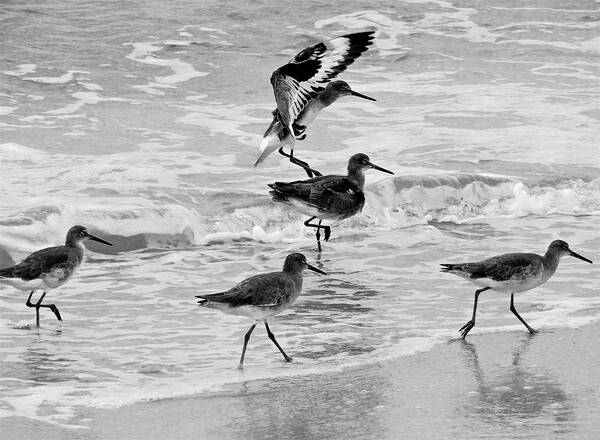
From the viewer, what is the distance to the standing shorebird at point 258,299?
7.42m

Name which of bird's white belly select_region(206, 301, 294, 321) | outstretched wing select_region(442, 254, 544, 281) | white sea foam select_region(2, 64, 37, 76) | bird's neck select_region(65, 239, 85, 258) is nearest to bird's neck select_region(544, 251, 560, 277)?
outstretched wing select_region(442, 254, 544, 281)

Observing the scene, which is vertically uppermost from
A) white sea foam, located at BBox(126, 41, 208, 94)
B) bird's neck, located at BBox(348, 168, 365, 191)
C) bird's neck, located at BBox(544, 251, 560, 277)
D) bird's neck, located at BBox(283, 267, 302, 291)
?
bird's neck, located at BBox(283, 267, 302, 291)

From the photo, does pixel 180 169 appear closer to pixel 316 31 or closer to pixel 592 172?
pixel 592 172

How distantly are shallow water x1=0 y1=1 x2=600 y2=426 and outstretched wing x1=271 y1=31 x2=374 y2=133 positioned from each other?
3.39 ft

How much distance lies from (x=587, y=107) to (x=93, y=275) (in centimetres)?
879

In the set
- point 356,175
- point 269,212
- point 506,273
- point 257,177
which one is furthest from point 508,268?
point 257,177

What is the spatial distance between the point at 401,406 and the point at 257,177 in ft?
22.9

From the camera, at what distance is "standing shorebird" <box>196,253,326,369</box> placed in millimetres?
7422

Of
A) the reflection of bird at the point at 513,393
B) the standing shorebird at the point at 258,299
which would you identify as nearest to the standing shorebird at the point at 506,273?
the reflection of bird at the point at 513,393

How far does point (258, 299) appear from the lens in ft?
24.6

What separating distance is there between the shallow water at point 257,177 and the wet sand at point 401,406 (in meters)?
0.26

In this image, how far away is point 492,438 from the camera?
18.8 feet

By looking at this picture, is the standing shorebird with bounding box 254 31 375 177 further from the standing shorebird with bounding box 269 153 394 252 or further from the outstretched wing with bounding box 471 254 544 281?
the outstretched wing with bounding box 471 254 544 281

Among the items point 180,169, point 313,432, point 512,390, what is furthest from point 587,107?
point 313,432
